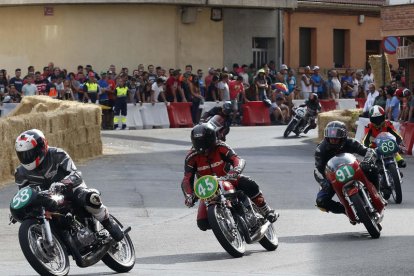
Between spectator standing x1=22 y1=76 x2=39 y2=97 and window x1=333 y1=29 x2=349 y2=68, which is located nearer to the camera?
spectator standing x1=22 y1=76 x2=39 y2=97

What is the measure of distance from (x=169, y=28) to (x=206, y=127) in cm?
3189

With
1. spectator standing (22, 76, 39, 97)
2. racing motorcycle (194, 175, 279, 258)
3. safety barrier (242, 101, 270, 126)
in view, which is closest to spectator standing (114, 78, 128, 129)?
spectator standing (22, 76, 39, 97)

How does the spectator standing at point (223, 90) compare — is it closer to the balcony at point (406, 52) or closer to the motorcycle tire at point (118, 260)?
the balcony at point (406, 52)

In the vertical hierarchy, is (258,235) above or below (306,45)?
below

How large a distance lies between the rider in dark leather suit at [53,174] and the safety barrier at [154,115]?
24950mm

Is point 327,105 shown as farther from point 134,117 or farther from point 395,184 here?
point 395,184

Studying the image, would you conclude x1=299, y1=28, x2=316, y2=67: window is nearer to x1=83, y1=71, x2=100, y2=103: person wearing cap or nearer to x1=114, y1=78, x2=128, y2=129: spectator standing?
x1=114, y1=78, x2=128, y2=129: spectator standing

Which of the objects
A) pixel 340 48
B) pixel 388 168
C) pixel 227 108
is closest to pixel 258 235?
pixel 388 168

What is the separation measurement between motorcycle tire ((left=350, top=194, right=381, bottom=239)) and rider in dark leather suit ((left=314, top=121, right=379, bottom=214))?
26.6 inches

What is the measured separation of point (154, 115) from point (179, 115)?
0.91 meters

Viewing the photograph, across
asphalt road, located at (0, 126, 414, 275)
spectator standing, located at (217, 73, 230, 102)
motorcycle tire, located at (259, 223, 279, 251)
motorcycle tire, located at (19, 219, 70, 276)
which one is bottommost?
asphalt road, located at (0, 126, 414, 275)

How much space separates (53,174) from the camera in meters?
11.0

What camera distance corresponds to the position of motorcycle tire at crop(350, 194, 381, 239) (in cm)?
1337

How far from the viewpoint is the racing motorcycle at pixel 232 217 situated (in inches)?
470
